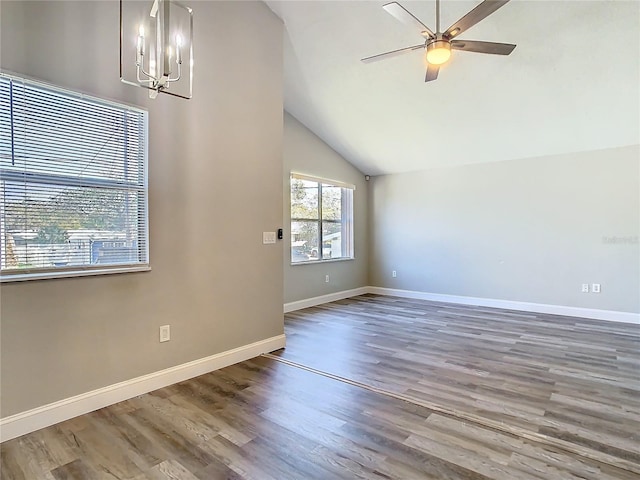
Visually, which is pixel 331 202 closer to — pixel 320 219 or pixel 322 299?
pixel 320 219

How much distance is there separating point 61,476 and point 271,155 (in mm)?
2785

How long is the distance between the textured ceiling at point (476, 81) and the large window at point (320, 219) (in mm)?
948

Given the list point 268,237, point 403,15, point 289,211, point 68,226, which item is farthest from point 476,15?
point 289,211

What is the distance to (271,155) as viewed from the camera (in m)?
3.59

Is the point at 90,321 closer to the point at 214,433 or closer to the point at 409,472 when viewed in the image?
the point at 214,433

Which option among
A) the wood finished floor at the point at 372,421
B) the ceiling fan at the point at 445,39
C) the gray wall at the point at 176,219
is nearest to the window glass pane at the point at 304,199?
the gray wall at the point at 176,219

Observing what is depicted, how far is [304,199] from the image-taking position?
229 inches

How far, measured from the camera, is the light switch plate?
139 inches

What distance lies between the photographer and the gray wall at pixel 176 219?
219cm

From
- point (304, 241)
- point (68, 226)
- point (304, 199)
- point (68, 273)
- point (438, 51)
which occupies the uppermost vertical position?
point (438, 51)

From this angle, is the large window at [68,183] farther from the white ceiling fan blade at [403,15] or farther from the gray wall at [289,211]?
the gray wall at [289,211]

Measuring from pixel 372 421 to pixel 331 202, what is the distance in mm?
4537

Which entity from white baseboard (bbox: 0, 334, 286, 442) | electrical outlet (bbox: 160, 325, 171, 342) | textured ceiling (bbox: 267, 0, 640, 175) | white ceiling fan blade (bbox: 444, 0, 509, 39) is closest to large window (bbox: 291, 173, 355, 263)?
textured ceiling (bbox: 267, 0, 640, 175)

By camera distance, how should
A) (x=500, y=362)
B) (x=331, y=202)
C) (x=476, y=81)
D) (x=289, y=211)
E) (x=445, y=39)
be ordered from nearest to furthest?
(x=445, y=39)
(x=500, y=362)
(x=476, y=81)
(x=289, y=211)
(x=331, y=202)
